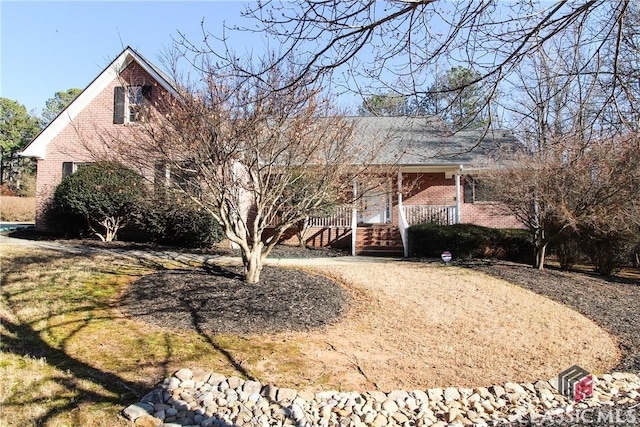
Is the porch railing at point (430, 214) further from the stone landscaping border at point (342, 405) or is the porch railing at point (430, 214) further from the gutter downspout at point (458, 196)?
the stone landscaping border at point (342, 405)

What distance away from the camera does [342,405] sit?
3.89m

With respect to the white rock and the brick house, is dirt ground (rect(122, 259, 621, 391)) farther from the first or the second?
the brick house

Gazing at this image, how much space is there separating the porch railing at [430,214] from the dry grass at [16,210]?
73.5ft

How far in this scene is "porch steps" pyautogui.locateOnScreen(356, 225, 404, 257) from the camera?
13703 mm

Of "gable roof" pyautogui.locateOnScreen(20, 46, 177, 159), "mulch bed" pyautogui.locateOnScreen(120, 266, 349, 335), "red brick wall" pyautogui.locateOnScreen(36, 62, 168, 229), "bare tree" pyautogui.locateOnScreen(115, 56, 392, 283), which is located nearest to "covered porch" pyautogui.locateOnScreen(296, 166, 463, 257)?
"bare tree" pyautogui.locateOnScreen(115, 56, 392, 283)

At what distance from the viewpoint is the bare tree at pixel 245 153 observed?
20.7 feet

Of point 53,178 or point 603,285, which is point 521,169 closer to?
point 603,285

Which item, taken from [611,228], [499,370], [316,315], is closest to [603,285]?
[611,228]

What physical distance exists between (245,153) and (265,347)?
3.30 meters

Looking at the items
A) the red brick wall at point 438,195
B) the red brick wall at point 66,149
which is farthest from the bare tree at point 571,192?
the red brick wall at point 66,149

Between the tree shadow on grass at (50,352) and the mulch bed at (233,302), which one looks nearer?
the tree shadow on grass at (50,352)

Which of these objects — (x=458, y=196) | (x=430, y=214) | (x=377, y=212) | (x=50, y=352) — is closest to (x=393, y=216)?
(x=377, y=212)

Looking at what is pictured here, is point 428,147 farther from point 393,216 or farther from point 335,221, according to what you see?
point 335,221

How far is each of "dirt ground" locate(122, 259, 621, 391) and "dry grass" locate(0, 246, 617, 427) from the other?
24 mm
